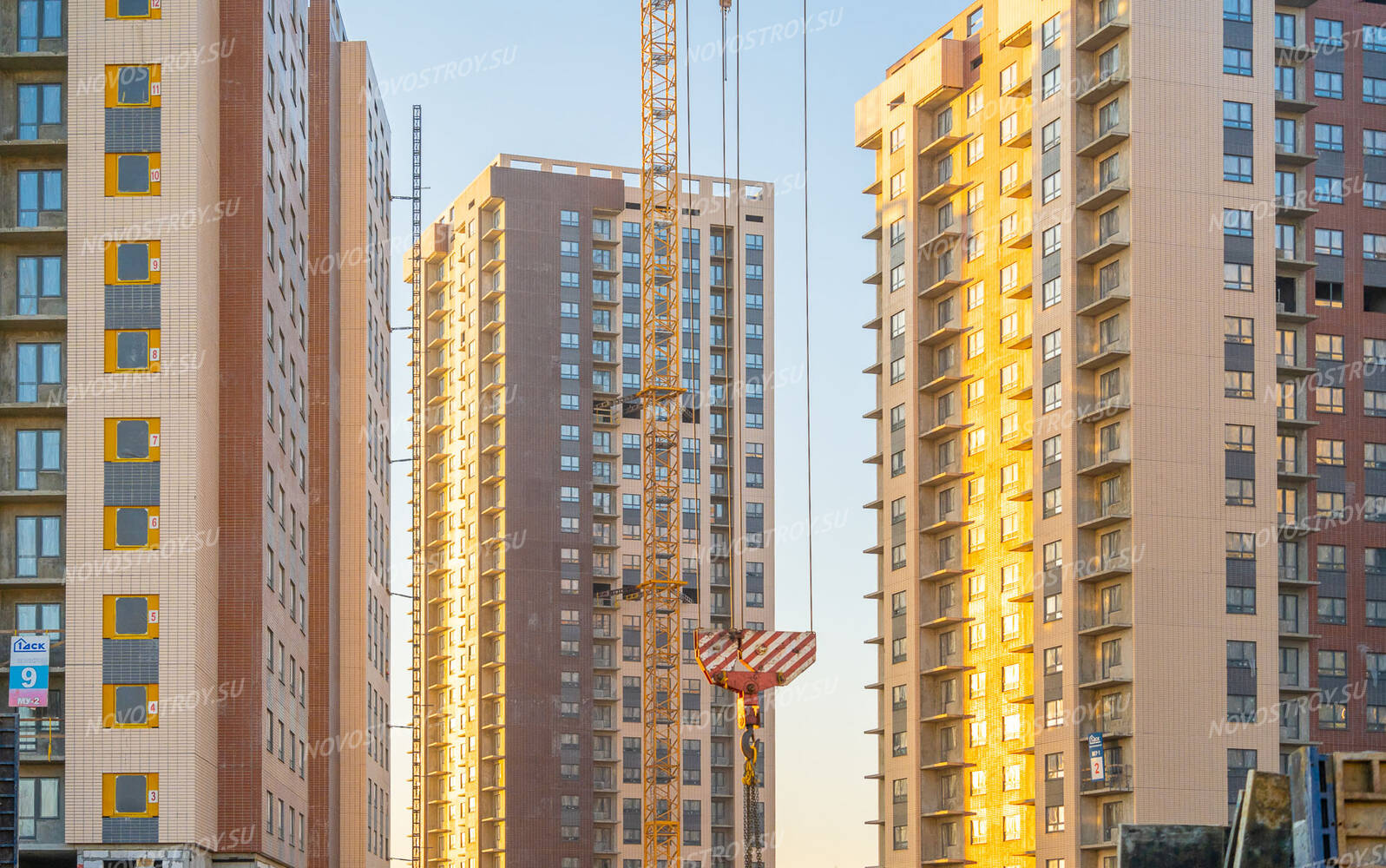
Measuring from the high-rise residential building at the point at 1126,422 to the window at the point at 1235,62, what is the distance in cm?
13

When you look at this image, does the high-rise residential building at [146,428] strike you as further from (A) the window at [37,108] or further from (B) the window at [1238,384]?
(B) the window at [1238,384]

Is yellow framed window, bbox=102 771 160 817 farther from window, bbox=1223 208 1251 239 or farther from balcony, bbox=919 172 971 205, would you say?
balcony, bbox=919 172 971 205

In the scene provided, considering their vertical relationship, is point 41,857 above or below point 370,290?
below

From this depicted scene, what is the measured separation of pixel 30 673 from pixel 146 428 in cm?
951

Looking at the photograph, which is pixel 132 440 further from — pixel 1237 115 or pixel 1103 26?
pixel 1237 115

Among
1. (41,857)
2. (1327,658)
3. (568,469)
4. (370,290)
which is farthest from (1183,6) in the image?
(568,469)

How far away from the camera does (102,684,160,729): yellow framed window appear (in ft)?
228

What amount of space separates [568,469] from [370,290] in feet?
180

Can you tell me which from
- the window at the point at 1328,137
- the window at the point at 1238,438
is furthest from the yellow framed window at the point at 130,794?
the window at the point at 1328,137

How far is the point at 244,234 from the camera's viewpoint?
7694 centimetres

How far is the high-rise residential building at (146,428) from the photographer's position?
69562 mm

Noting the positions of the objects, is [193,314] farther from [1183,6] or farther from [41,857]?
[1183,6]

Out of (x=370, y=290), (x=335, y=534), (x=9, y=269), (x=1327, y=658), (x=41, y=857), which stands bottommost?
(x=41, y=857)

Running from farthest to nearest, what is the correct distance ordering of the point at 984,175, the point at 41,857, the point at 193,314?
the point at 984,175 → the point at 193,314 → the point at 41,857
